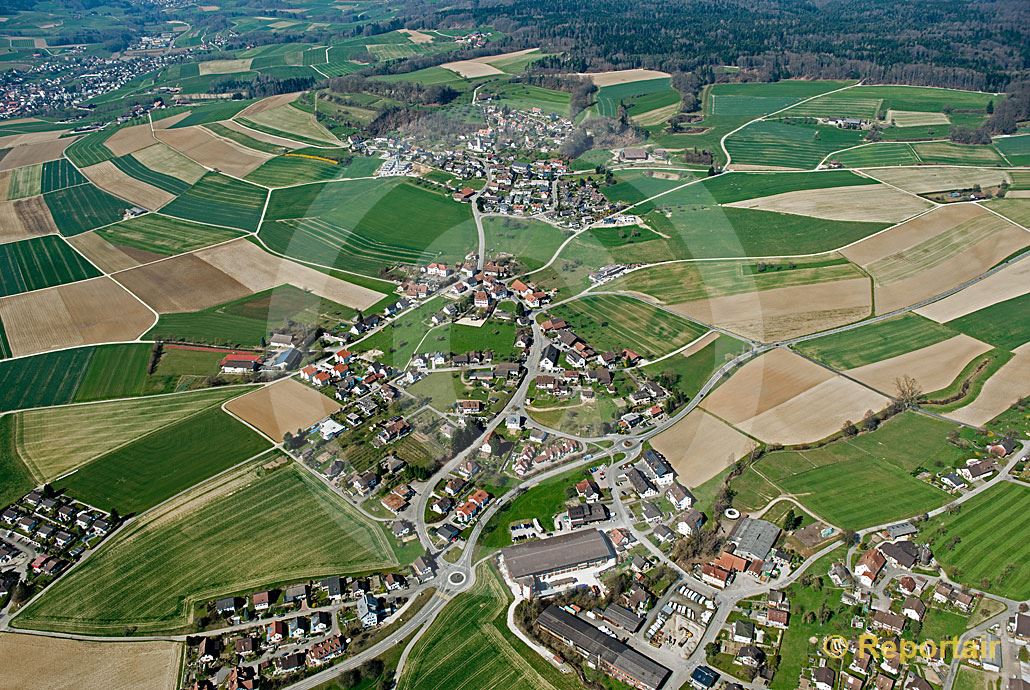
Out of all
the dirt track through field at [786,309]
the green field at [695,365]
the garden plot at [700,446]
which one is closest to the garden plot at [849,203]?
the dirt track through field at [786,309]

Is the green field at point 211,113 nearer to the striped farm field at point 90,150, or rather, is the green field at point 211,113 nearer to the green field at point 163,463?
the striped farm field at point 90,150

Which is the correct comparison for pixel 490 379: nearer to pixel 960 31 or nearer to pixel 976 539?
pixel 976 539

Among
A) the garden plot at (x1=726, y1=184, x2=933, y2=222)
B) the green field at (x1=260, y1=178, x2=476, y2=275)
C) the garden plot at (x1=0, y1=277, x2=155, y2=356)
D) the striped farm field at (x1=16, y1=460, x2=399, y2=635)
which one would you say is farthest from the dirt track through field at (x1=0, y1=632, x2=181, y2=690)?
the garden plot at (x1=726, y1=184, x2=933, y2=222)

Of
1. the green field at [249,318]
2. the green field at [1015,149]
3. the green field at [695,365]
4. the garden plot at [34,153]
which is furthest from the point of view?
the garden plot at [34,153]

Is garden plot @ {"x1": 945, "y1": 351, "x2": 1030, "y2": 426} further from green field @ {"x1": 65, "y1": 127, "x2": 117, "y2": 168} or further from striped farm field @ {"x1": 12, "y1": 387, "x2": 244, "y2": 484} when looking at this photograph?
green field @ {"x1": 65, "y1": 127, "x2": 117, "y2": 168}

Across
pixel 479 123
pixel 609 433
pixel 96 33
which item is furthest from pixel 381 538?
pixel 96 33

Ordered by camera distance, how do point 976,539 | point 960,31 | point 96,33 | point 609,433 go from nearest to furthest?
point 976,539
point 609,433
point 960,31
point 96,33

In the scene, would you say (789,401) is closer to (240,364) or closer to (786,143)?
(240,364)
